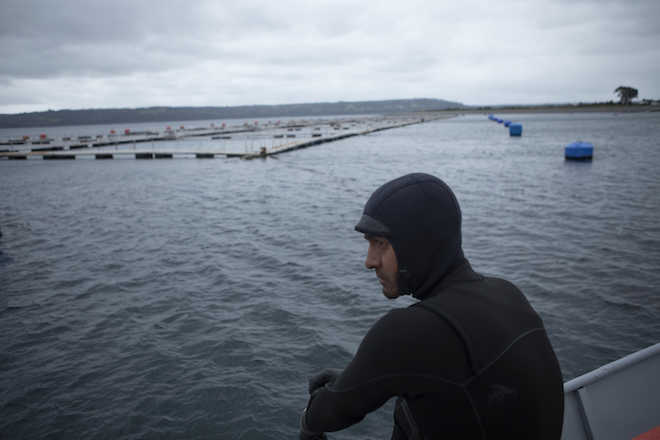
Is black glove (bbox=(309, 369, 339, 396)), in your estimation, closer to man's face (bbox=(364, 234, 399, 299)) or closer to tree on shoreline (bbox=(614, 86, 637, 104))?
man's face (bbox=(364, 234, 399, 299))

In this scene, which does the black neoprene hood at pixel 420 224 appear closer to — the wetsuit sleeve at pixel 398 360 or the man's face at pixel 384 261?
the man's face at pixel 384 261

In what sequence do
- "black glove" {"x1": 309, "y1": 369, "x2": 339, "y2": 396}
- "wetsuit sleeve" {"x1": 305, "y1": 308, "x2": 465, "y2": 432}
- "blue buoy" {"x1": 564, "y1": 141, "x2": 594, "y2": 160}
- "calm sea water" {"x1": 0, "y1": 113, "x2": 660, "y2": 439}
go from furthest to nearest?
"blue buoy" {"x1": 564, "y1": 141, "x2": 594, "y2": 160} < "calm sea water" {"x1": 0, "y1": 113, "x2": 660, "y2": 439} < "black glove" {"x1": 309, "y1": 369, "x2": 339, "y2": 396} < "wetsuit sleeve" {"x1": 305, "y1": 308, "x2": 465, "y2": 432}

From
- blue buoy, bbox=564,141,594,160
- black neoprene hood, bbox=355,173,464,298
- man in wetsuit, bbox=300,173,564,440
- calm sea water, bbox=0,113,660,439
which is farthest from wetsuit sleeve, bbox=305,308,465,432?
blue buoy, bbox=564,141,594,160

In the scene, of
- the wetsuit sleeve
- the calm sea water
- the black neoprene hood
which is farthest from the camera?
the calm sea water

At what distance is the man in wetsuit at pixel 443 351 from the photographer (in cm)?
166

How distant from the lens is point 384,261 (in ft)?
6.61

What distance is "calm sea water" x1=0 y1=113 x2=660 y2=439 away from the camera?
769cm

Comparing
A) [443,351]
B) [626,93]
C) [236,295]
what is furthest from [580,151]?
[626,93]

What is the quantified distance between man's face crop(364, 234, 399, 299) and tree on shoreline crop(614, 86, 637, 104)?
747 feet

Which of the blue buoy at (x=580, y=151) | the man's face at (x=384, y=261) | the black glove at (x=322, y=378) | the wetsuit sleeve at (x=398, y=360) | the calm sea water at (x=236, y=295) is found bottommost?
the calm sea water at (x=236, y=295)

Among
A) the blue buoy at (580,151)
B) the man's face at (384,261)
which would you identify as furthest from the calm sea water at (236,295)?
the blue buoy at (580,151)

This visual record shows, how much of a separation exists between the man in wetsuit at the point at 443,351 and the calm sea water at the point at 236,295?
5598mm

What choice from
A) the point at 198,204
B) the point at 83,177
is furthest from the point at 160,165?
the point at 198,204

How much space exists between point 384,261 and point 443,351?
508 mm
